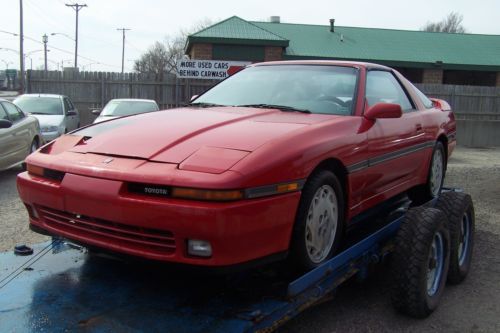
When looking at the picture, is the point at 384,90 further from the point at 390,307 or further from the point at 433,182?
the point at 390,307

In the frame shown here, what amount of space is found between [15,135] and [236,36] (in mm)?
10699

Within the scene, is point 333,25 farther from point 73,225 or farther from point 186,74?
point 73,225

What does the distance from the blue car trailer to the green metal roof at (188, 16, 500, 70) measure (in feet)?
49.2

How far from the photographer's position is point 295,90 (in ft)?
12.7

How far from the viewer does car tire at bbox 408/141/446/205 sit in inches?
191

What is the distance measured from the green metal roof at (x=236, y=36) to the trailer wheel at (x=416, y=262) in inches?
588

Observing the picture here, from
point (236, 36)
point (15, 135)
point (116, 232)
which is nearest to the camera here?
point (116, 232)

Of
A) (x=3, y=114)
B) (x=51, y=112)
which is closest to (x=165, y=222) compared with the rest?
(x=3, y=114)

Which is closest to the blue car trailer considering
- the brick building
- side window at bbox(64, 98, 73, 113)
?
side window at bbox(64, 98, 73, 113)

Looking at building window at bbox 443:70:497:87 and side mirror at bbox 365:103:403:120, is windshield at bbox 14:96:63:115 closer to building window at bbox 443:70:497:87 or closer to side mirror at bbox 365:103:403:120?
side mirror at bbox 365:103:403:120

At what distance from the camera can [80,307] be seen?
2619 millimetres

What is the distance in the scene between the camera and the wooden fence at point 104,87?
17234 millimetres

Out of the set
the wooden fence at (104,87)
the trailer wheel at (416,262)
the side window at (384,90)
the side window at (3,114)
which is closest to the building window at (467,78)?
the wooden fence at (104,87)

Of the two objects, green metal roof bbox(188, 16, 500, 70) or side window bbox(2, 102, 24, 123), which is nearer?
side window bbox(2, 102, 24, 123)
